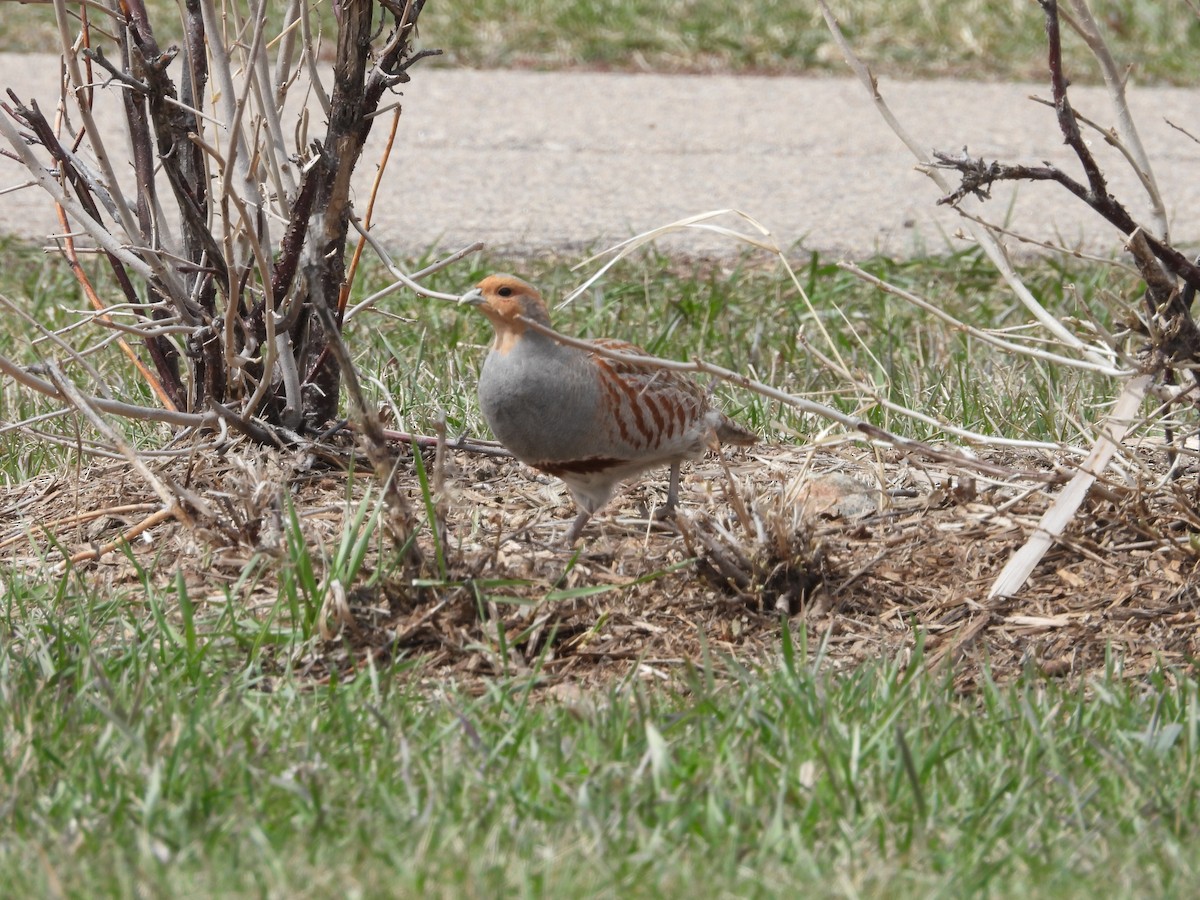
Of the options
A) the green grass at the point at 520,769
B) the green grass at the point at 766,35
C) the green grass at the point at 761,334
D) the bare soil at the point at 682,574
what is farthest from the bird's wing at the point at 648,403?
the green grass at the point at 766,35

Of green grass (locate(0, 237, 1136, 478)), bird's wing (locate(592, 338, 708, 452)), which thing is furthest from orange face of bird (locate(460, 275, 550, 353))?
green grass (locate(0, 237, 1136, 478))

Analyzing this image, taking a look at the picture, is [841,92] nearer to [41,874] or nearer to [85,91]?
[85,91]

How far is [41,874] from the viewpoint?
7.81 ft

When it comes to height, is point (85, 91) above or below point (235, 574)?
above

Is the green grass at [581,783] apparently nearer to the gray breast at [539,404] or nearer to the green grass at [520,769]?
the green grass at [520,769]

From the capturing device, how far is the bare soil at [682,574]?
3.41 m

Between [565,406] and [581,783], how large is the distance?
3.75 ft

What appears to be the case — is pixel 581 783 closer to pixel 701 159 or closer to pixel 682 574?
pixel 682 574

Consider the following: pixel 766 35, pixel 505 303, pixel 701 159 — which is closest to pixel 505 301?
pixel 505 303

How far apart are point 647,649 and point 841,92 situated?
25.6ft

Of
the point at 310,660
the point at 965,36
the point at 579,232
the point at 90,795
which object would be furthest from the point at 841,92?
the point at 90,795

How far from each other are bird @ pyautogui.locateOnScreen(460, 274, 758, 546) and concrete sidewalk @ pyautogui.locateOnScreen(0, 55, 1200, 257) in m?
3.36

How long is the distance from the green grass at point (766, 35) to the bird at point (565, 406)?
748 cm

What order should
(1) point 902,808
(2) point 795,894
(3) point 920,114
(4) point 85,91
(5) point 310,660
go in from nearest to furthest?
(2) point 795,894 < (1) point 902,808 < (5) point 310,660 < (4) point 85,91 < (3) point 920,114
